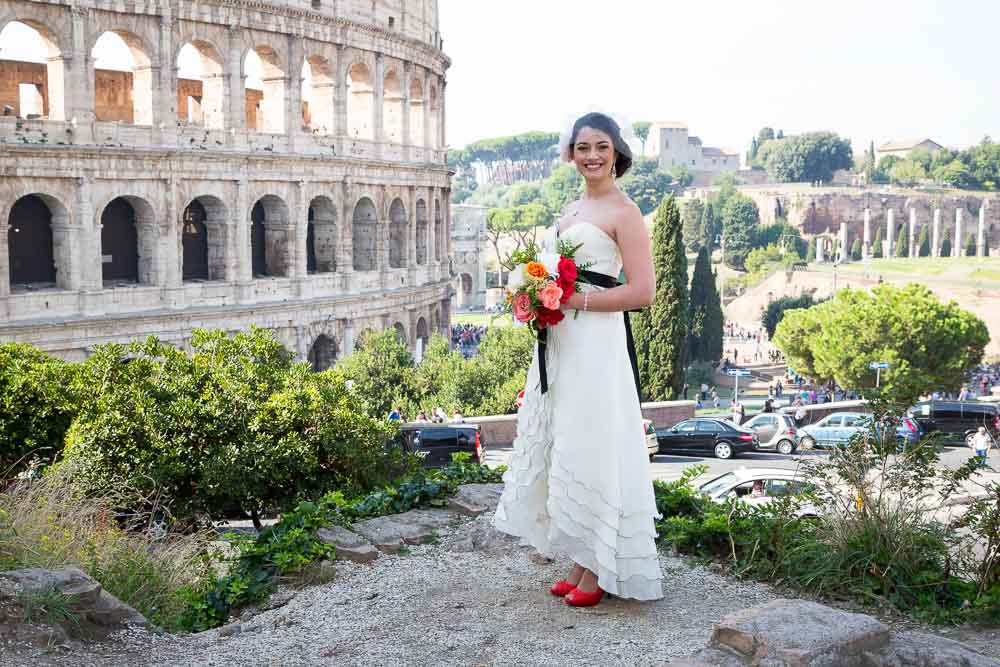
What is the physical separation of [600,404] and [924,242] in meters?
126

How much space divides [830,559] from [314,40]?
25858 mm

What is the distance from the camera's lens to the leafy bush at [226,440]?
526 inches

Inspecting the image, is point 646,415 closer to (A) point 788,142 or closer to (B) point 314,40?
(B) point 314,40

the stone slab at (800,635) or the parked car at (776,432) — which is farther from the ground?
the stone slab at (800,635)

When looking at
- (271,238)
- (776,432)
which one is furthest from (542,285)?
(271,238)

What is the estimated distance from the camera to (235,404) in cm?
1418

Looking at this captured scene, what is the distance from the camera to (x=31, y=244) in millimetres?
25984

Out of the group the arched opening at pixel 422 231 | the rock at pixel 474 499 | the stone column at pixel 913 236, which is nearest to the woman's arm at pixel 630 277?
the rock at pixel 474 499

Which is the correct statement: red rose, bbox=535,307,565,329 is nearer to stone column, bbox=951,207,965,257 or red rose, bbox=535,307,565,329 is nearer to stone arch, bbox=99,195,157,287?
stone arch, bbox=99,195,157,287

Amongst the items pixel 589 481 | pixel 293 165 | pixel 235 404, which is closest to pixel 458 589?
pixel 589 481

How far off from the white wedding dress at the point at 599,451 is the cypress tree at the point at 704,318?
48744 millimetres

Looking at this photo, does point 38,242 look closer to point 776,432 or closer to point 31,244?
point 31,244

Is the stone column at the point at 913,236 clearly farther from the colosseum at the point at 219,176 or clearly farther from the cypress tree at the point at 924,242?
the colosseum at the point at 219,176

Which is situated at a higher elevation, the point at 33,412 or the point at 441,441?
the point at 33,412
